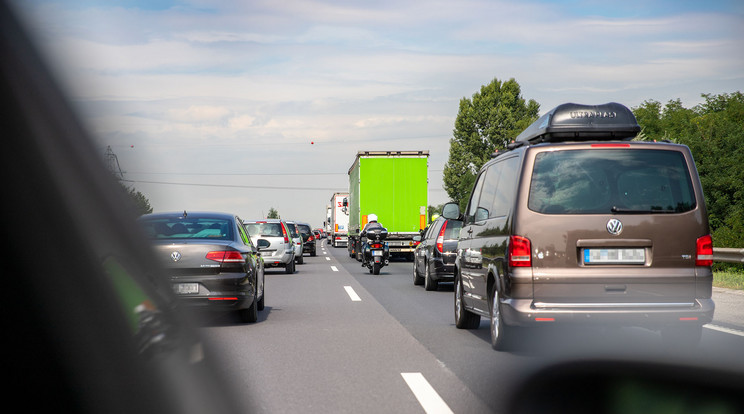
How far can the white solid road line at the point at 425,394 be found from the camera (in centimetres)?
576

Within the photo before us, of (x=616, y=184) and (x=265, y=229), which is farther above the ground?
(x=616, y=184)

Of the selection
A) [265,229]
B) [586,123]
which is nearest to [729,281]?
[586,123]

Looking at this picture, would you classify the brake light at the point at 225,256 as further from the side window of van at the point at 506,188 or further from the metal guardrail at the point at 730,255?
the metal guardrail at the point at 730,255

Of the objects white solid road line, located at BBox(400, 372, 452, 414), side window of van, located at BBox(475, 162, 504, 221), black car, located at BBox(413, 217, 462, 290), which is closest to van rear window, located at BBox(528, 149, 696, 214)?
side window of van, located at BBox(475, 162, 504, 221)

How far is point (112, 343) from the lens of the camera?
49.4 inches

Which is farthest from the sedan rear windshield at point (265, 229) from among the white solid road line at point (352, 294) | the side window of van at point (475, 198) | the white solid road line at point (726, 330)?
the white solid road line at point (726, 330)

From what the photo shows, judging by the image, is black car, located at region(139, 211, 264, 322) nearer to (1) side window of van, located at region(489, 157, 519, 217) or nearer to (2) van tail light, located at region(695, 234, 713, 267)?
(1) side window of van, located at region(489, 157, 519, 217)

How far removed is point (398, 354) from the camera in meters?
8.43

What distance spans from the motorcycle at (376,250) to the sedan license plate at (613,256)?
626 inches

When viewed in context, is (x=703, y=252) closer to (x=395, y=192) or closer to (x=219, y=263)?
(x=219, y=263)

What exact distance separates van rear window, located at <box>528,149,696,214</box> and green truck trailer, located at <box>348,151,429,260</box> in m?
23.9

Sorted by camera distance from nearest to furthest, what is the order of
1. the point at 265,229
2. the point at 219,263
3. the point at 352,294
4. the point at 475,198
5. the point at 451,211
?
the point at 475,198 → the point at 451,211 → the point at 219,263 → the point at 352,294 → the point at 265,229

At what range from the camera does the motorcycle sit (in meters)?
23.3

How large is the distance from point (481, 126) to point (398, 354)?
68.3m
